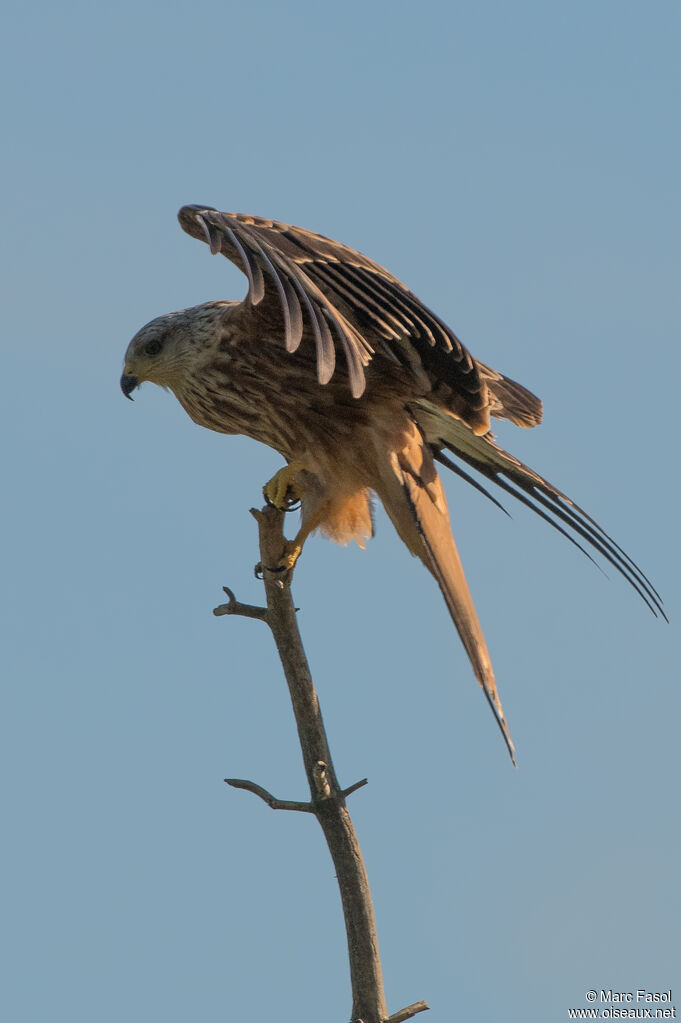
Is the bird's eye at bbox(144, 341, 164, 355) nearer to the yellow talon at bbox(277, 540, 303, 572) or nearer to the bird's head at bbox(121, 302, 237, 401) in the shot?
the bird's head at bbox(121, 302, 237, 401)

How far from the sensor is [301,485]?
4.30 m

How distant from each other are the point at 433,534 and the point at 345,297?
0.88 metres

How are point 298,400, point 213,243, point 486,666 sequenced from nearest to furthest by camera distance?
1. point 213,243
2. point 486,666
3. point 298,400

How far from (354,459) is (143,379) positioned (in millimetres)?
1096

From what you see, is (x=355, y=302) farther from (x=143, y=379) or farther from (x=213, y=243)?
(x=143, y=379)

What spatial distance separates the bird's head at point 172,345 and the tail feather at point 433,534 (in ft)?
2.70

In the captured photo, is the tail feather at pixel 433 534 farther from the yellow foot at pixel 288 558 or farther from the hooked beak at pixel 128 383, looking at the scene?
the hooked beak at pixel 128 383

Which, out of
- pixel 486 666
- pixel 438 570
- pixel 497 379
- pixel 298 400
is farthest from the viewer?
pixel 497 379

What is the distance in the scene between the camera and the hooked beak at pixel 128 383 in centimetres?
480

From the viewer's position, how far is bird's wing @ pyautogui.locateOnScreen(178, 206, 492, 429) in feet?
10.7

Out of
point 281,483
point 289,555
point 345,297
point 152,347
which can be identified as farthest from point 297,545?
point 152,347

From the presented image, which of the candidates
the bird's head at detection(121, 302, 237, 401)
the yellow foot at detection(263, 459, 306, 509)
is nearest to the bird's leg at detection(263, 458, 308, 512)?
the yellow foot at detection(263, 459, 306, 509)

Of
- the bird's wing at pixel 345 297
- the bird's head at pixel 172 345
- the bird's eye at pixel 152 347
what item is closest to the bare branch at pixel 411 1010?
the bird's wing at pixel 345 297

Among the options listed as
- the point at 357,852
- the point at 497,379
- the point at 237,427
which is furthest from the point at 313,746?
the point at 497,379
